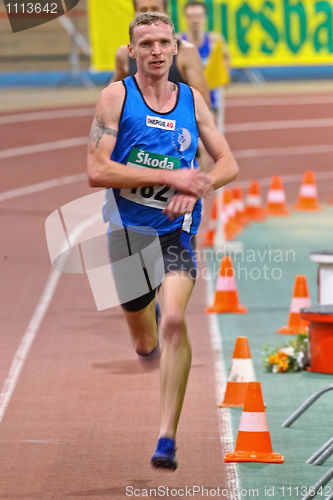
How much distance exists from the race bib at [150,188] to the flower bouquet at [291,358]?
2934mm

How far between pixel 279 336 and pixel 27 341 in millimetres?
2194

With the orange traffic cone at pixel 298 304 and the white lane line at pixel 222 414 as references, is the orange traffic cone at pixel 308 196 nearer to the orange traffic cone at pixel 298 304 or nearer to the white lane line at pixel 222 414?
the white lane line at pixel 222 414

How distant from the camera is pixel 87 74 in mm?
32906

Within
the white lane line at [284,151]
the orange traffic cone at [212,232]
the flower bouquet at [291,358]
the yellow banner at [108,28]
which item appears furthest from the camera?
the white lane line at [284,151]

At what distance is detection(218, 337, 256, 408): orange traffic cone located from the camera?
26.8 ft

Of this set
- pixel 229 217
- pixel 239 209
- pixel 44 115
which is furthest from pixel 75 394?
pixel 44 115

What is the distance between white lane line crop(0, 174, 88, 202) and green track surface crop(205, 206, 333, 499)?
14.7 ft

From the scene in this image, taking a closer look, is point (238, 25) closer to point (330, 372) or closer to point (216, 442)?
point (330, 372)

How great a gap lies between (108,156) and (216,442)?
2.05 meters

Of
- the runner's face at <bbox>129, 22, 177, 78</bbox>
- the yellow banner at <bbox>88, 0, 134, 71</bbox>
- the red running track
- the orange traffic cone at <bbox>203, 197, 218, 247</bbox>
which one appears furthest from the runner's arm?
the yellow banner at <bbox>88, 0, 134, 71</bbox>

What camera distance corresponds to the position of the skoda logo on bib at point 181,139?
257 inches

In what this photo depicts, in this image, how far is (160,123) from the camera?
6527mm

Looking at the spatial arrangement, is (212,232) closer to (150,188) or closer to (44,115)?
(150,188)

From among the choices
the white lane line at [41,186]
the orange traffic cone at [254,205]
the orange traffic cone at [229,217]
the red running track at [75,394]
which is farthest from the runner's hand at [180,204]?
the white lane line at [41,186]
